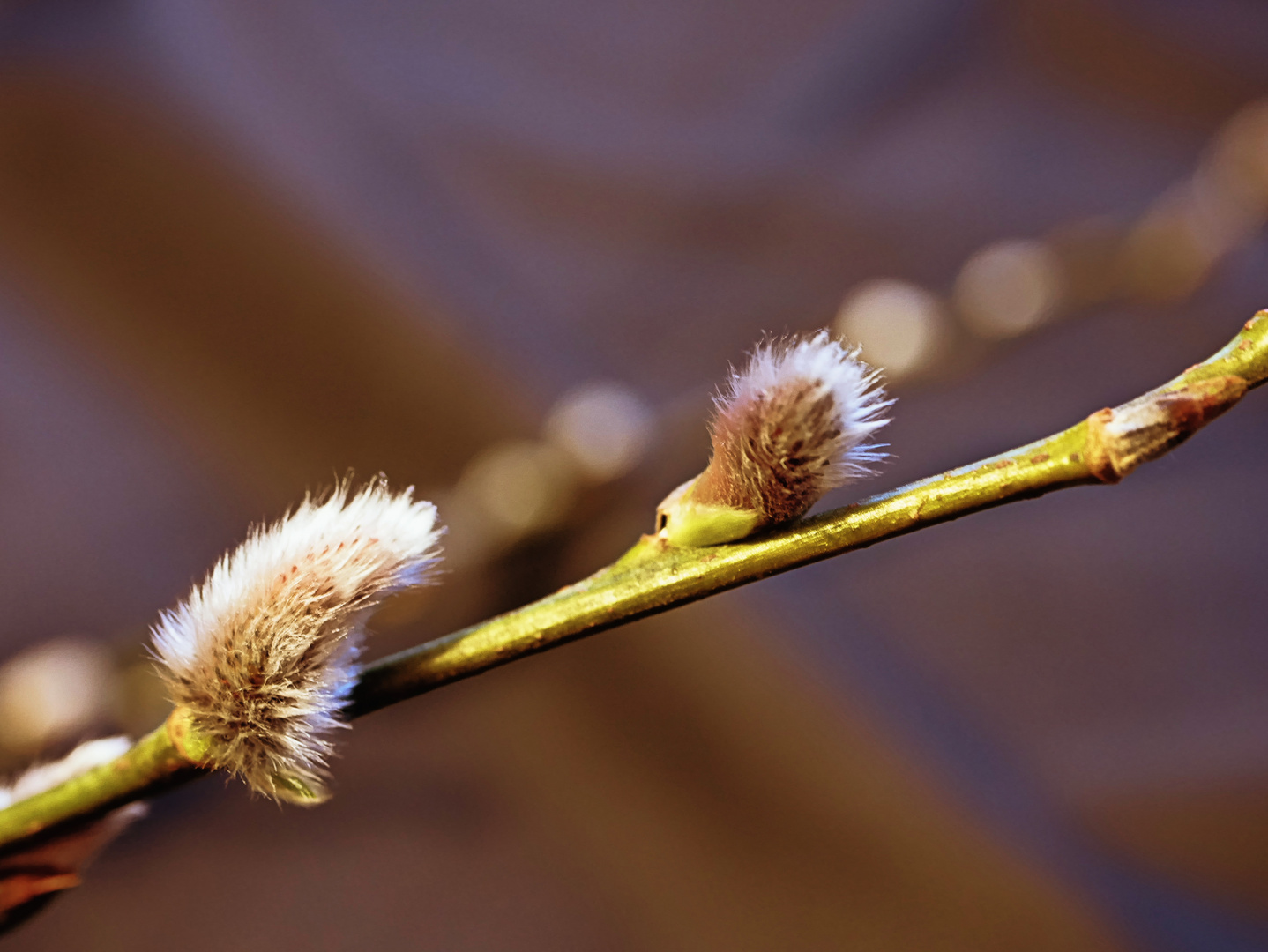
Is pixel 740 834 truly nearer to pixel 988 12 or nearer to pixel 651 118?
pixel 651 118

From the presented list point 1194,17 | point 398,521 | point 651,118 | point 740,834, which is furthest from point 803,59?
point 398,521

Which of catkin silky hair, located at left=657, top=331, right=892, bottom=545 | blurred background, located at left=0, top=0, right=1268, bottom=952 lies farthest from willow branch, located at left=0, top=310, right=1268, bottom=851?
blurred background, located at left=0, top=0, right=1268, bottom=952

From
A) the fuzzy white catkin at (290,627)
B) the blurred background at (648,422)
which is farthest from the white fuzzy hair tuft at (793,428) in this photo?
the blurred background at (648,422)

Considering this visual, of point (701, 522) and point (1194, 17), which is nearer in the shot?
point (701, 522)

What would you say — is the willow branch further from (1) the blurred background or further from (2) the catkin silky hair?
(1) the blurred background

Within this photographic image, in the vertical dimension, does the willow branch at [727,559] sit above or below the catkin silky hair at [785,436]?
below

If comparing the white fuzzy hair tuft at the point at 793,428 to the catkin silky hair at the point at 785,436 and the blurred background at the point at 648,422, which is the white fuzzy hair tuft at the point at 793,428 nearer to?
the catkin silky hair at the point at 785,436

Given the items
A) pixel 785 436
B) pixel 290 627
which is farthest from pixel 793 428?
pixel 290 627
